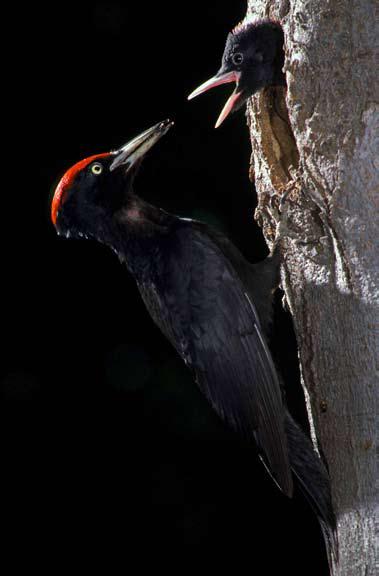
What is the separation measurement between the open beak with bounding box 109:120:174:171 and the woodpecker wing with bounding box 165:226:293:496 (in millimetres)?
245

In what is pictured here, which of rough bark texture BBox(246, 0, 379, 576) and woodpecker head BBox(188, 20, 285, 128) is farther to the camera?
woodpecker head BBox(188, 20, 285, 128)

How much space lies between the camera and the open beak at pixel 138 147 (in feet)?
6.52

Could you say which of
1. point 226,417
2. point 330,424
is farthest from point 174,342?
point 330,424

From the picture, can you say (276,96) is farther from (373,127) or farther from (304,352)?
(304,352)

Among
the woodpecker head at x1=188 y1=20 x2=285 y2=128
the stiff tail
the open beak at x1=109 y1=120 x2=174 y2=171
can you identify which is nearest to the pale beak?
the woodpecker head at x1=188 y1=20 x2=285 y2=128

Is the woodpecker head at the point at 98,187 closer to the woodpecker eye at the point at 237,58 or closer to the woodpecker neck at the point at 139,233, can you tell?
the woodpecker neck at the point at 139,233

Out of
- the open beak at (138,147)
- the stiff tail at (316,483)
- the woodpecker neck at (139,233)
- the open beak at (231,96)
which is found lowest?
the stiff tail at (316,483)

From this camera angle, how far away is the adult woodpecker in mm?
1827

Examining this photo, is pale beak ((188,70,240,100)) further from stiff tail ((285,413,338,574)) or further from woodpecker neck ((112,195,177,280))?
stiff tail ((285,413,338,574))

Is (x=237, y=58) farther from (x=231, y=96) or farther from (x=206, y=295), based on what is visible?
(x=206, y=295)

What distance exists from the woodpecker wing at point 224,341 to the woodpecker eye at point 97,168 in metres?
0.28

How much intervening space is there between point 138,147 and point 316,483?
100 centimetres

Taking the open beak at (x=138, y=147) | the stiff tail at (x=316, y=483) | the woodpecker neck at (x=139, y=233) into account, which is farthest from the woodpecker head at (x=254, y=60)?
the stiff tail at (x=316, y=483)

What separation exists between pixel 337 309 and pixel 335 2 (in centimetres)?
69
